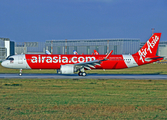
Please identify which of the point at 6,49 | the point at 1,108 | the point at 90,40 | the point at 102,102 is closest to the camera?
the point at 1,108

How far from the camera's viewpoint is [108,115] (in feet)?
38.0

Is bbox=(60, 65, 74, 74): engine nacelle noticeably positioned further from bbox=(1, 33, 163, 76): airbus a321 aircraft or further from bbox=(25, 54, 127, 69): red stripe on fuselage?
bbox=(25, 54, 127, 69): red stripe on fuselage

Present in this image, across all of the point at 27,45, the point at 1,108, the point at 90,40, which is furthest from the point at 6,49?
the point at 1,108

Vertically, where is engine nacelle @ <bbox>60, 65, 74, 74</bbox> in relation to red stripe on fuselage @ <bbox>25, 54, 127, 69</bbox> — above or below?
below

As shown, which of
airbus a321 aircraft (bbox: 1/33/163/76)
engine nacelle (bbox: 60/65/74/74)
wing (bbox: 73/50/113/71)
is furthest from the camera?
airbus a321 aircraft (bbox: 1/33/163/76)

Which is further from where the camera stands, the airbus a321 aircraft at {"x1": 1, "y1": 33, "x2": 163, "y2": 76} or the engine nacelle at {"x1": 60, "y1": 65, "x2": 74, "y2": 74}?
the airbus a321 aircraft at {"x1": 1, "y1": 33, "x2": 163, "y2": 76}

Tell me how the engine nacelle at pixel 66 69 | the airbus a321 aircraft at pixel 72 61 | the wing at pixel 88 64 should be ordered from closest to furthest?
the engine nacelle at pixel 66 69, the wing at pixel 88 64, the airbus a321 aircraft at pixel 72 61

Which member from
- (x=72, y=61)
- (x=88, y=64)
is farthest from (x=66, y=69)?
(x=88, y=64)

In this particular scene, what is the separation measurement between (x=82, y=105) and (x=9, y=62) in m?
24.5

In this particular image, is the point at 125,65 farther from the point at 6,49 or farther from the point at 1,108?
the point at 6,49

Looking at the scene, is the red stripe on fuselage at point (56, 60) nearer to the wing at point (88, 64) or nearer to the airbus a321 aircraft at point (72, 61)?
the airbus a321 aircraft at point (72, 61)

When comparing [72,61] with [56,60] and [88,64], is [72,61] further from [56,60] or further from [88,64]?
[88,64]

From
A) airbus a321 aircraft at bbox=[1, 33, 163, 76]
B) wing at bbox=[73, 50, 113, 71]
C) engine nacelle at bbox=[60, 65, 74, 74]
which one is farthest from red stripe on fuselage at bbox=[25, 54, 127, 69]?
engine nacelle at bbox=[60, 65, 74, 74]

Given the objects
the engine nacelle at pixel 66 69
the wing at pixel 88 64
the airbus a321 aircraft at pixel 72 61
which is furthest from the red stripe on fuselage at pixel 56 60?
the engine nacelle at pixel 66 69
